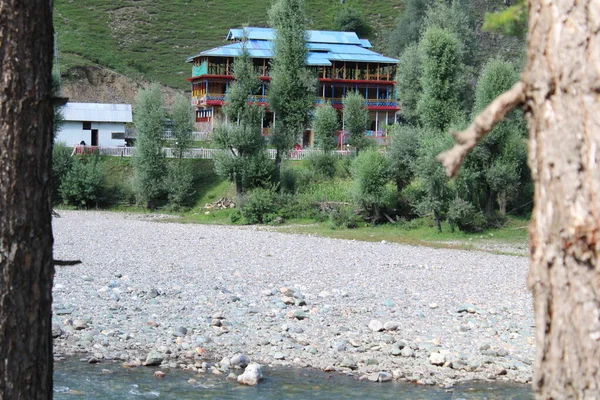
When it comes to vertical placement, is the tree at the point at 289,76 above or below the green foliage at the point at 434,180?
above

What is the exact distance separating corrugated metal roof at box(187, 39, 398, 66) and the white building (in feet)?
31.3

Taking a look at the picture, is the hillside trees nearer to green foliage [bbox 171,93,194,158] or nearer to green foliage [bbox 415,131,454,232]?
green foliage [bbox 171,93,194,158]

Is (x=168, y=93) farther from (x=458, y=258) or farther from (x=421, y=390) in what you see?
(x=421, y=390)

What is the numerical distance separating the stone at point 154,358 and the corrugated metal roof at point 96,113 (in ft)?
146

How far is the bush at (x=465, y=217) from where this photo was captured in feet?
106

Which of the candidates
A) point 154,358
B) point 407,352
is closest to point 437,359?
point 407,352

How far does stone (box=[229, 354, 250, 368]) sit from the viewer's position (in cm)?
1184

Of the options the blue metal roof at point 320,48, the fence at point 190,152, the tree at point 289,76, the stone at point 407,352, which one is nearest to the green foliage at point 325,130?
the fence at point 190,152

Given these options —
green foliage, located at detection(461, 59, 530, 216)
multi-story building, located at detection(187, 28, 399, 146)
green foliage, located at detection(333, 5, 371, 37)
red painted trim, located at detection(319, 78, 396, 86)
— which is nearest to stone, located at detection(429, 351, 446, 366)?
green foliage, located at detection(461, 59, 530, 216)

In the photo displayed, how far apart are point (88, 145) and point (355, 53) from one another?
25.0 meters

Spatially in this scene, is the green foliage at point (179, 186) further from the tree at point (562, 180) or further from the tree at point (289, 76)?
the tree at point (562, 180)

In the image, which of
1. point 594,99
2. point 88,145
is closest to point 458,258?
point 594,99

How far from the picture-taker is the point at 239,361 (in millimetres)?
11898

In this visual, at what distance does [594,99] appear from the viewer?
2.76 m
